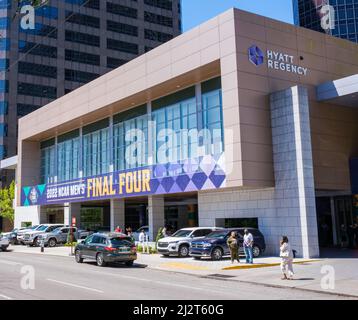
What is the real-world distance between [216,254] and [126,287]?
10.6 m

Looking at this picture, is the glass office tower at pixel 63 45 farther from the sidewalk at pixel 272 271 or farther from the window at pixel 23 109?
the sidewalk at pixel 272 271

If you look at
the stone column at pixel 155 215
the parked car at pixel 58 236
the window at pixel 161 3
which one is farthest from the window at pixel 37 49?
the stone column at pixel 155 215

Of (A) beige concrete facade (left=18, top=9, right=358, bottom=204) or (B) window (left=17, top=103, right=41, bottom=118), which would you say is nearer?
(A) beige concrete facade (left=18, top=9, right=358, bottom=204)

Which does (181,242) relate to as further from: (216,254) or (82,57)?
(82,57)

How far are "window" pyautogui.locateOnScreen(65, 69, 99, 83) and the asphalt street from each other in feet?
251

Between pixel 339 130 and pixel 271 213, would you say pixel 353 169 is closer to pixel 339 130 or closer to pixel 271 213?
pixel 339 130

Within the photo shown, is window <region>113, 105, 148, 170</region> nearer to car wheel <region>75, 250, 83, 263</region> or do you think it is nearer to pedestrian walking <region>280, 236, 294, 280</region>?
car wheel <region>75, 250, 83, 263</region>

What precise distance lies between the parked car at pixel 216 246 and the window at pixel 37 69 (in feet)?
238

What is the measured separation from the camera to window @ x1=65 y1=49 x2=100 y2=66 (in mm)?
92781

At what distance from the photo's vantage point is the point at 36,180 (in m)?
55.8

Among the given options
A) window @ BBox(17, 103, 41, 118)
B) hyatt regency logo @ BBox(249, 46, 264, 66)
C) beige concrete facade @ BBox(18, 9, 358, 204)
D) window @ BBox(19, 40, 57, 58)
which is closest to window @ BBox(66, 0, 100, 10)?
window @ BBox(19, 40, 57, 58)

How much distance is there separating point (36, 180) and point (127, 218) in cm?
1317

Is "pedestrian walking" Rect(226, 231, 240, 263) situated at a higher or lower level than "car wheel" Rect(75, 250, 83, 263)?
higher

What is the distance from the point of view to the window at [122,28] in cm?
9725
